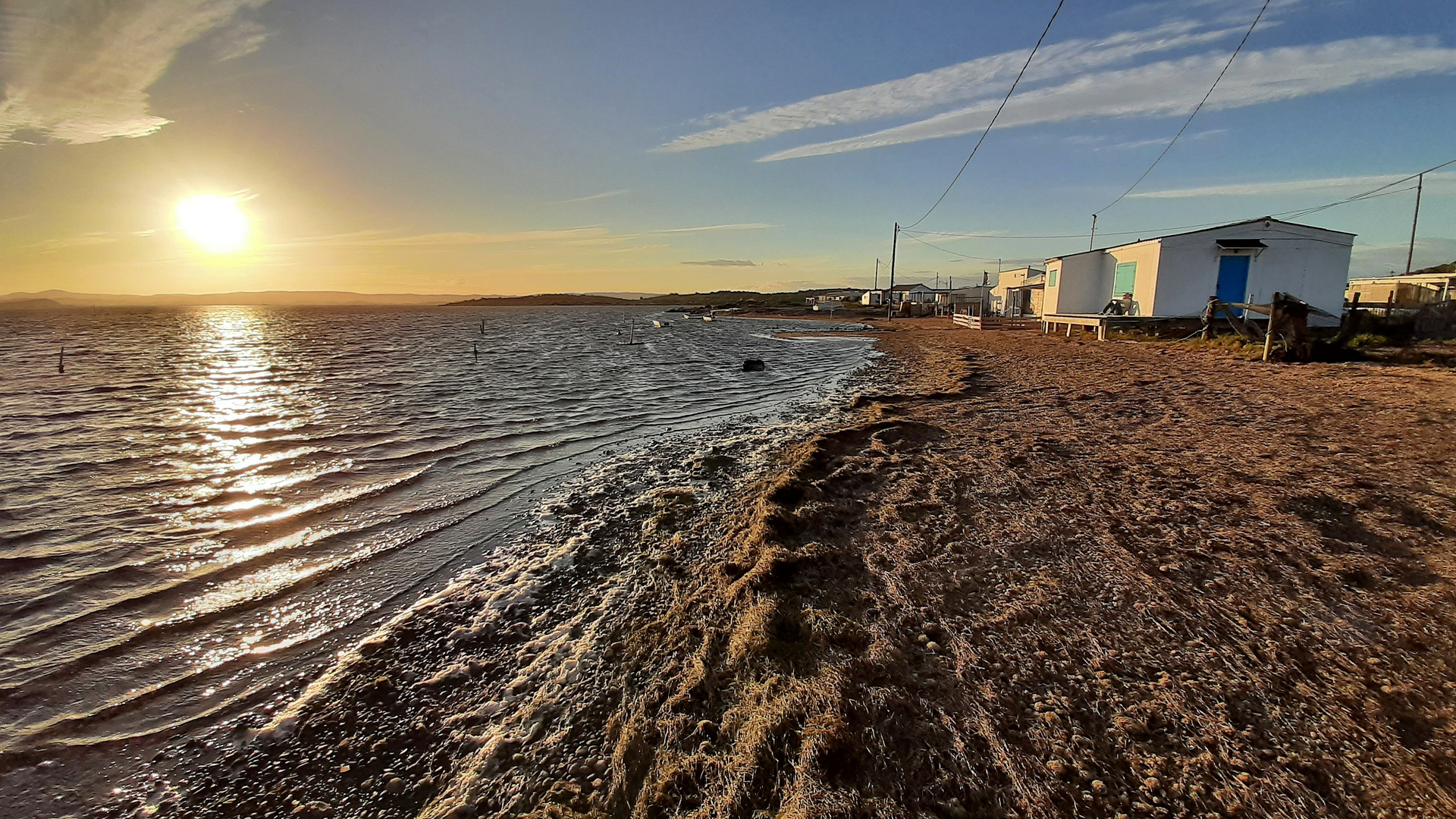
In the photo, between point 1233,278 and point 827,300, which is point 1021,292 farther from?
point 827,300

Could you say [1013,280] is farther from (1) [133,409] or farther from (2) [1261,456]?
(1) [133,409]

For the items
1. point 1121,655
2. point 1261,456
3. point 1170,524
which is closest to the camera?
point 1121,655

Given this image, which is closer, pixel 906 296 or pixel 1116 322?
pixel 1116 322

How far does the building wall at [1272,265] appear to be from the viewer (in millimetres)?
23469

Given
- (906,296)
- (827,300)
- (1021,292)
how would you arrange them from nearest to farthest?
1. (1021,292)
2. (906,296)
3. (827,300)

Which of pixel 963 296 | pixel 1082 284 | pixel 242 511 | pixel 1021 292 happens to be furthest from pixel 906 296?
pixel 242 511

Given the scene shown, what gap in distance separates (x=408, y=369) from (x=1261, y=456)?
26.5 m

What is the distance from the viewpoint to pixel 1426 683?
10.4 ft

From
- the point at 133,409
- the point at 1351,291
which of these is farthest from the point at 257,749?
the point at 1351,291

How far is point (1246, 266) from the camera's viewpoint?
24.0 meters

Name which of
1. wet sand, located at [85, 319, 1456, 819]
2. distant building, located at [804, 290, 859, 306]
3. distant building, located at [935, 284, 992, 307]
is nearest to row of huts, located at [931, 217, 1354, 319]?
wet sand, located at [85, 319, 1456, 819]

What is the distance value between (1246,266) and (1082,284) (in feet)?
26.9

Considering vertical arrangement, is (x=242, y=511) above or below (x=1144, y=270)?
below

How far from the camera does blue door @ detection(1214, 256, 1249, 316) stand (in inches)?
945
